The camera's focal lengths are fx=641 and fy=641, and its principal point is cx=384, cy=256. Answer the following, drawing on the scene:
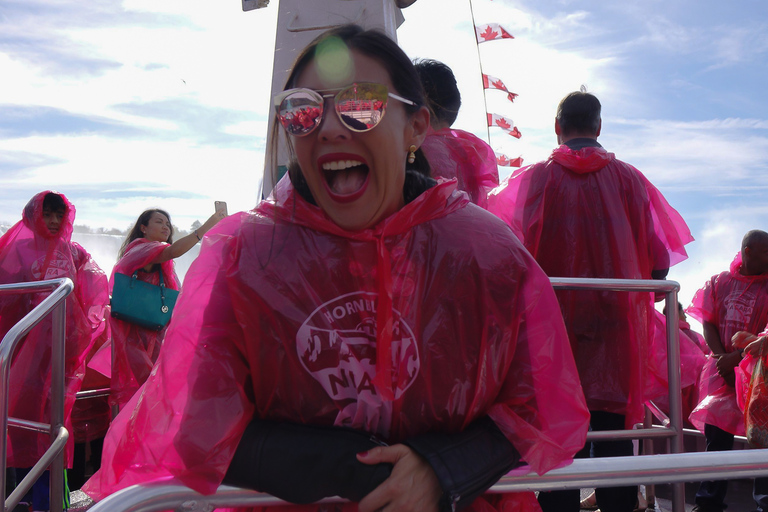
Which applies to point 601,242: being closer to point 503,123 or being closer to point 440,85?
point 440,85

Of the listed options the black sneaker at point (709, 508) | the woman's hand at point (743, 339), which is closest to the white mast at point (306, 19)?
the woman's hand at point (743, 339)

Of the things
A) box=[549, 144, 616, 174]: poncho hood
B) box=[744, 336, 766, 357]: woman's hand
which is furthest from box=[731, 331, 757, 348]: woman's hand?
box=[549, 144, 616, 174]: poncho hood

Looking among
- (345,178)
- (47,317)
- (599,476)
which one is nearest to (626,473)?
(599,476)

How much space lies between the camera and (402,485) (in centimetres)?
116

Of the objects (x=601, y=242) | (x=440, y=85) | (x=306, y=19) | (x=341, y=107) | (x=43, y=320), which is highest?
(x=306, y=19)

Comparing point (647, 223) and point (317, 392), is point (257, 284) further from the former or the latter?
point (647, 223)

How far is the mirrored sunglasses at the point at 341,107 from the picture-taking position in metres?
1.35

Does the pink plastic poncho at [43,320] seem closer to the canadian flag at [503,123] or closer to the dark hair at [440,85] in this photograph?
the dark hair at [440,85]

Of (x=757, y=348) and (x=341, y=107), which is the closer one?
(x=341, y=107)

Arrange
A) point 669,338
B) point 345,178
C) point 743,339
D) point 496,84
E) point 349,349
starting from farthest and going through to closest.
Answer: point 496,84, point 743,339, point 669,338, point 345,178, point 349,349

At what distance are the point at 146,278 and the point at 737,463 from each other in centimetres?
404

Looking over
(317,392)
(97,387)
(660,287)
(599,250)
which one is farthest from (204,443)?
(97,387)

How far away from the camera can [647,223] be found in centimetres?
299

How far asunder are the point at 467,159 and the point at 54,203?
9.61 ft
